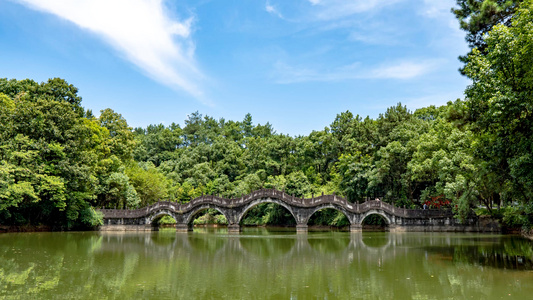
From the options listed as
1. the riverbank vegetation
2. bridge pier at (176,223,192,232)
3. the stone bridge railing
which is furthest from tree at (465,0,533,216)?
bridge pier at (176,223,192,232)

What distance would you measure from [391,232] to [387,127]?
10.8 metres

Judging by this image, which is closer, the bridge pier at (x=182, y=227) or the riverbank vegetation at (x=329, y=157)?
the riverbank vegetation at (x=329, y=157)

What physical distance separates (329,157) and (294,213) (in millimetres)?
12875

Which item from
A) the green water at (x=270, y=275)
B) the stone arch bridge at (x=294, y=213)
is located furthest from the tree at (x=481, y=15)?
the stone arch bridge at (x=294, y=213)

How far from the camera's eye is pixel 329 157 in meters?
39.7

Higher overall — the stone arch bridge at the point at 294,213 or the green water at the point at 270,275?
the stone arch bridge at the point at 294,213

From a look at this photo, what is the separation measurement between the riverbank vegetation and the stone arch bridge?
1482 mm

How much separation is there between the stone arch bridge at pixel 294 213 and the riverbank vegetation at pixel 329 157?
1482 millimetres

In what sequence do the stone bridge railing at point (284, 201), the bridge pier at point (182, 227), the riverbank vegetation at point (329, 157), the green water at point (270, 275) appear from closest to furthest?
the green water at point (270, 275) → the riverbank vegetation at point (329, 157) → the stone bridge railing at point (284, 201) → the bridge pier at point (182, 227)

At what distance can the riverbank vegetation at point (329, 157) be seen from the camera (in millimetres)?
10148

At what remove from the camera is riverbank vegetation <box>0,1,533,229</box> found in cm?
1015

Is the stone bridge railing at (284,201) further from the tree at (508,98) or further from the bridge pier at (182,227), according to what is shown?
the tree at (508,98)

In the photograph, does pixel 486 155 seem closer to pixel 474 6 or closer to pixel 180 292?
pixel 474 6

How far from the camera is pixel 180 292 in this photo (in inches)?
281
